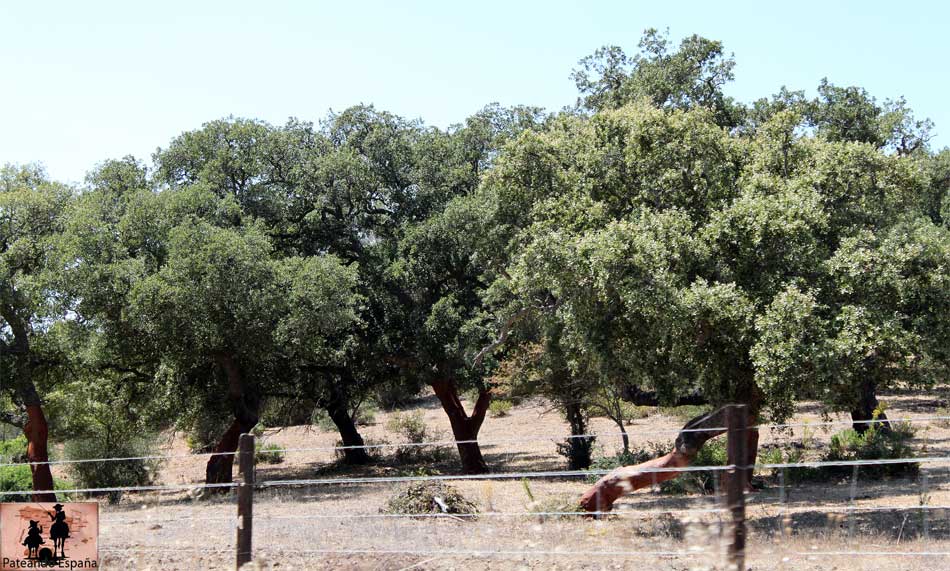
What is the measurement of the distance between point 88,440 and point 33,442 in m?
3.83

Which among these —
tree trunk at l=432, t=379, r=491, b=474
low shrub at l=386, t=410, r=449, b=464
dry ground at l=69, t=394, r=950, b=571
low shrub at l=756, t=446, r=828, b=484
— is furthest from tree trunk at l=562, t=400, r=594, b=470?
low shrub at l=386, t=410, r=449, b=464

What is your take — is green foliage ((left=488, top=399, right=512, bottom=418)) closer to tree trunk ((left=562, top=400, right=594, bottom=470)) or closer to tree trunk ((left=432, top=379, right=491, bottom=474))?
tree trunk ((left=432, top=379, right=491, bottom=474))

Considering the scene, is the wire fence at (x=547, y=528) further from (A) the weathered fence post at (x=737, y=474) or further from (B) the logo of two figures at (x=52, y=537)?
(B) the logo of two figures at (x=52, y=537)

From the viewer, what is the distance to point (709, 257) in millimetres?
12461

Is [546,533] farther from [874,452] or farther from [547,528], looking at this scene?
[874,452]

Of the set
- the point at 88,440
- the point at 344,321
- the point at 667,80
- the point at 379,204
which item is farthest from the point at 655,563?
the point at 88,440

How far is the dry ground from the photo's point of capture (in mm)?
8703

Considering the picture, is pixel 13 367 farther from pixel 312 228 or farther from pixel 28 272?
pixel 312 228

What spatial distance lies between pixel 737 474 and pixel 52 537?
22.5ft

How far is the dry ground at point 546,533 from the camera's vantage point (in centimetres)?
870

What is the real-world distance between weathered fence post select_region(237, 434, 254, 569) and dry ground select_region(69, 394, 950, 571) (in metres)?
0.18

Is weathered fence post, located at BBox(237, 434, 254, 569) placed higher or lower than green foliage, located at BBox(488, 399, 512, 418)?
higher

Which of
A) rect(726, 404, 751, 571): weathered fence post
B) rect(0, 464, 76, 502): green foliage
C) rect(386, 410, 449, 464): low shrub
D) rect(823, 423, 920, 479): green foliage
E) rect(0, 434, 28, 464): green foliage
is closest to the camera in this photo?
rect(726, 404, 751, 571): weathered fence post

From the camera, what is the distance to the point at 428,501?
524 inches
